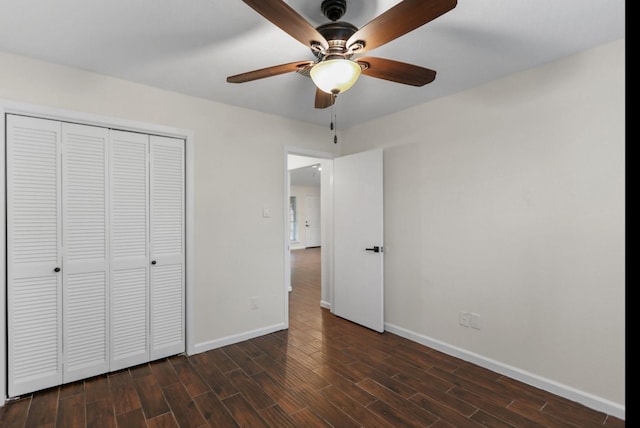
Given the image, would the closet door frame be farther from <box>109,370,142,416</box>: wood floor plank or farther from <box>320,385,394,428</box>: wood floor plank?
<box>320,385,394,428</box>: wood floor plank

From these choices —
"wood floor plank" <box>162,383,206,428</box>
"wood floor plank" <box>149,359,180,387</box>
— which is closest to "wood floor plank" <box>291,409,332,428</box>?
"wood floor plank" <box>162,383,206,428</box>

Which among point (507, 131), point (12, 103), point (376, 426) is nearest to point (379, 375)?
point (376, 426)

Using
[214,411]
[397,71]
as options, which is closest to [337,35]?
[397,71]

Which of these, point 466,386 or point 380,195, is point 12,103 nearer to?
point 380,195

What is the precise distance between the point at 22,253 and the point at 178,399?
5.08 feet

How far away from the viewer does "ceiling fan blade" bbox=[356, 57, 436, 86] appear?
183cm

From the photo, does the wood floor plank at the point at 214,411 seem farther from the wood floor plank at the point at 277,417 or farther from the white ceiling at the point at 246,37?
the white ceiling at the point at 246,37

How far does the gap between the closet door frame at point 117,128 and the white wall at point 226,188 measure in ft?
0.18

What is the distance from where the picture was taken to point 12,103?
7.43ft

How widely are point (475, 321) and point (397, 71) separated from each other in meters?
2.21

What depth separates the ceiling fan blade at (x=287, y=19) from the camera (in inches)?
52.2

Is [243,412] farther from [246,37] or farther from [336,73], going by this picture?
[246,37]

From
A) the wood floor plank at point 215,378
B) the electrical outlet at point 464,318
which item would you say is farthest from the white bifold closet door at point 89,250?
the electrical outlet at point 464,318

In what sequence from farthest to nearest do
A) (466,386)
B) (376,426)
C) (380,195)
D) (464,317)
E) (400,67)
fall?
(380,195) < (464,317) < (466,386) < (376,426) < (400,67)
